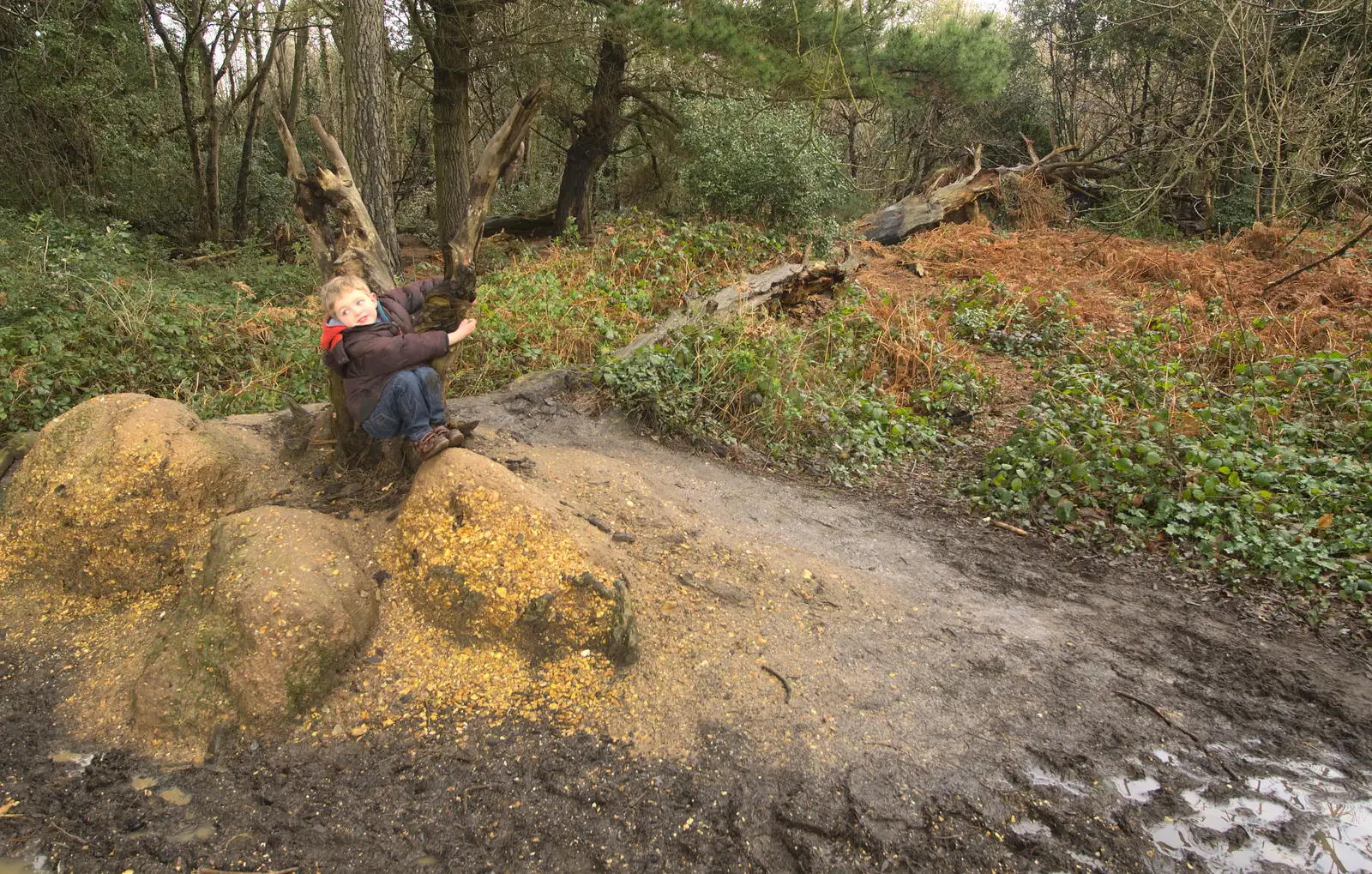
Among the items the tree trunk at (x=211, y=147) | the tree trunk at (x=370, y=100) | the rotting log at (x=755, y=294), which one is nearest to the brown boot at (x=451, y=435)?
the rotting log at (x=755, y=294)

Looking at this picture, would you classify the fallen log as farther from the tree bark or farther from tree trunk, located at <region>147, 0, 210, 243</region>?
the tree bark

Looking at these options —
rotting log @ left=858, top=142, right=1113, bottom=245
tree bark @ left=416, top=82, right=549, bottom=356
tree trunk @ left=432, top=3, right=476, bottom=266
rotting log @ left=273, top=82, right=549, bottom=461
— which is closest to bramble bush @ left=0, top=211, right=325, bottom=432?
rotting log @ left=273, top=82, right=549, bottom=461

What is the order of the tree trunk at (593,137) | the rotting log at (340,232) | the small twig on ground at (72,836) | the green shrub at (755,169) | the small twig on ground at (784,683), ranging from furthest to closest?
the tree trunk at (593,137)
the green shrub at (755,169)
the rotting log at (340,232)
the small twig on ground at (784,683)
the small twig on ground at (72,836)

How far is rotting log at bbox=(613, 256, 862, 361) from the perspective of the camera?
6.26m

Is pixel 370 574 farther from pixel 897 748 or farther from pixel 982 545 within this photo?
pixel 982 545

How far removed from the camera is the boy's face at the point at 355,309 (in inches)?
124

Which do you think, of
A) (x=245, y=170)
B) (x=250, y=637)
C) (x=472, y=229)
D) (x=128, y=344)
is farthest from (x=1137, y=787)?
(x=245, y=170)

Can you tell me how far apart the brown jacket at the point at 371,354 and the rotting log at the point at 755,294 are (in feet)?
8.27

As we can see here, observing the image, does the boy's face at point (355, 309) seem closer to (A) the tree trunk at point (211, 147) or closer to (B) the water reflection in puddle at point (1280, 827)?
(B) the water reflection in puddle at point (1280, 827)

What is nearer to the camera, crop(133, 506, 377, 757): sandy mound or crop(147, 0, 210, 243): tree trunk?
crop(133, 506, 377, 757): sandy mound

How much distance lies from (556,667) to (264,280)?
827 cm

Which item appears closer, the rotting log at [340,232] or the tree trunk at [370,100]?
the rotting log at [340,232]

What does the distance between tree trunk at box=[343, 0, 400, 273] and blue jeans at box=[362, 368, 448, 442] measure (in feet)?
14.8

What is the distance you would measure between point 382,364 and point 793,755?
230cm
